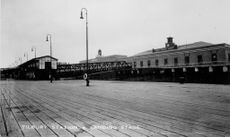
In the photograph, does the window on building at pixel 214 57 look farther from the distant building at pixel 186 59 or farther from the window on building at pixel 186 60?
the window on building at pixel 186 60

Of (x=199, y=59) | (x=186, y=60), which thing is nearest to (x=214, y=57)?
(x=199, y=59)

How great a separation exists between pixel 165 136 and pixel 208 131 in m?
0.94

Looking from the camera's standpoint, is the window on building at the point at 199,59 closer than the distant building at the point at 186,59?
No

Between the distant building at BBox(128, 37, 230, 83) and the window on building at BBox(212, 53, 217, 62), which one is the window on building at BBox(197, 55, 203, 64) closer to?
the distant building at BBox(128, 37, 230, 83)

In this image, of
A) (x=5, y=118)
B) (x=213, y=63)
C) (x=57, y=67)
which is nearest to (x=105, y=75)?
(x=57, y=67)

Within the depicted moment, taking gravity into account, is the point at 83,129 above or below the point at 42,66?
below

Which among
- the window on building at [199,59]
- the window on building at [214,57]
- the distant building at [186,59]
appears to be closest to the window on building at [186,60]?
the distant building at [186,59]

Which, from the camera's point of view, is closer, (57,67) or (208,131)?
(208,131)

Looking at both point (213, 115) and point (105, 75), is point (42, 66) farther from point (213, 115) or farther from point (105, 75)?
point (213, 115)

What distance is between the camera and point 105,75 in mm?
30203

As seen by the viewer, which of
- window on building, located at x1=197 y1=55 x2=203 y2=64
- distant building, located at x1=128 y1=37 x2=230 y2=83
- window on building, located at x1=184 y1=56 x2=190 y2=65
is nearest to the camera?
distant building, located at x1=128 y1=37 x2=230 y2=83

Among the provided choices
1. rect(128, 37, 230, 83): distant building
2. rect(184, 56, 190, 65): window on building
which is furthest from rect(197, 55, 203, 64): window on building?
rect(184, 56, 190, 65): window on building

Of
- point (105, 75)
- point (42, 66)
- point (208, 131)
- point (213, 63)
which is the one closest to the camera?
point (208, 131)

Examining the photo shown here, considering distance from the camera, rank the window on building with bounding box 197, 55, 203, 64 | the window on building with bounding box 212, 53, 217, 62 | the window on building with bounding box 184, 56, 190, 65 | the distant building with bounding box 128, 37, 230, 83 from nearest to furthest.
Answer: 1. the distant building with bounding box 128, 37, 230, 83
2. the window on building with bounding box 212, 53, 217, 62
3. the window on building with bounding box 197, 55, 203, 64
4. the window on building with bounding box 184, 56, 190, 65
